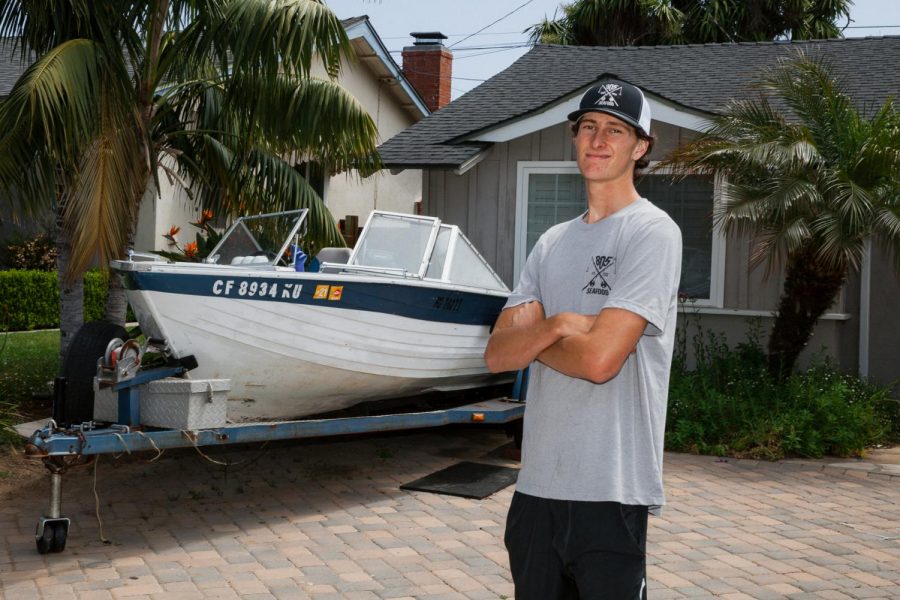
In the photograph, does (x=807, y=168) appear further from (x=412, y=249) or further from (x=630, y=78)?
(x=630, y=78)

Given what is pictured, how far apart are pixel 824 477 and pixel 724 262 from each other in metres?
3.76

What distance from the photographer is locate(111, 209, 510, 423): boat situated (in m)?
6.83

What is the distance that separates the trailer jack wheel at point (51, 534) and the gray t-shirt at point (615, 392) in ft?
13.0

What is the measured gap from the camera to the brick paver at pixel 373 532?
227 inches

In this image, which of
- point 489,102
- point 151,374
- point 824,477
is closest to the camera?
point 151,374

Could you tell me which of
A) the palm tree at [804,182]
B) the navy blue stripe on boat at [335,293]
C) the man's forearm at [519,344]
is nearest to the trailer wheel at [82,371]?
the navy blue stripe on boat at [335,293]

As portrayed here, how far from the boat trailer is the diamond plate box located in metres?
0.05

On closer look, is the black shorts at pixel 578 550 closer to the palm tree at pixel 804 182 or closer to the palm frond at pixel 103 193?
the palm frond at pixel 103 193

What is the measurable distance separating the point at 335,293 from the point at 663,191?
20.6 feet

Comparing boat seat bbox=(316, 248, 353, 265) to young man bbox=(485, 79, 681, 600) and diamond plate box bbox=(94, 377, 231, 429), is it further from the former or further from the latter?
young man bbox=(485, 79, 681, 600)

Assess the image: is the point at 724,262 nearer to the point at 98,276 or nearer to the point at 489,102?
the point at 489,102

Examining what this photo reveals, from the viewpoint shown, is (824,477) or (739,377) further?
(739,377)

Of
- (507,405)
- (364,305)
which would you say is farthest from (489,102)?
(364,305)

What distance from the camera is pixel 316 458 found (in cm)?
905
